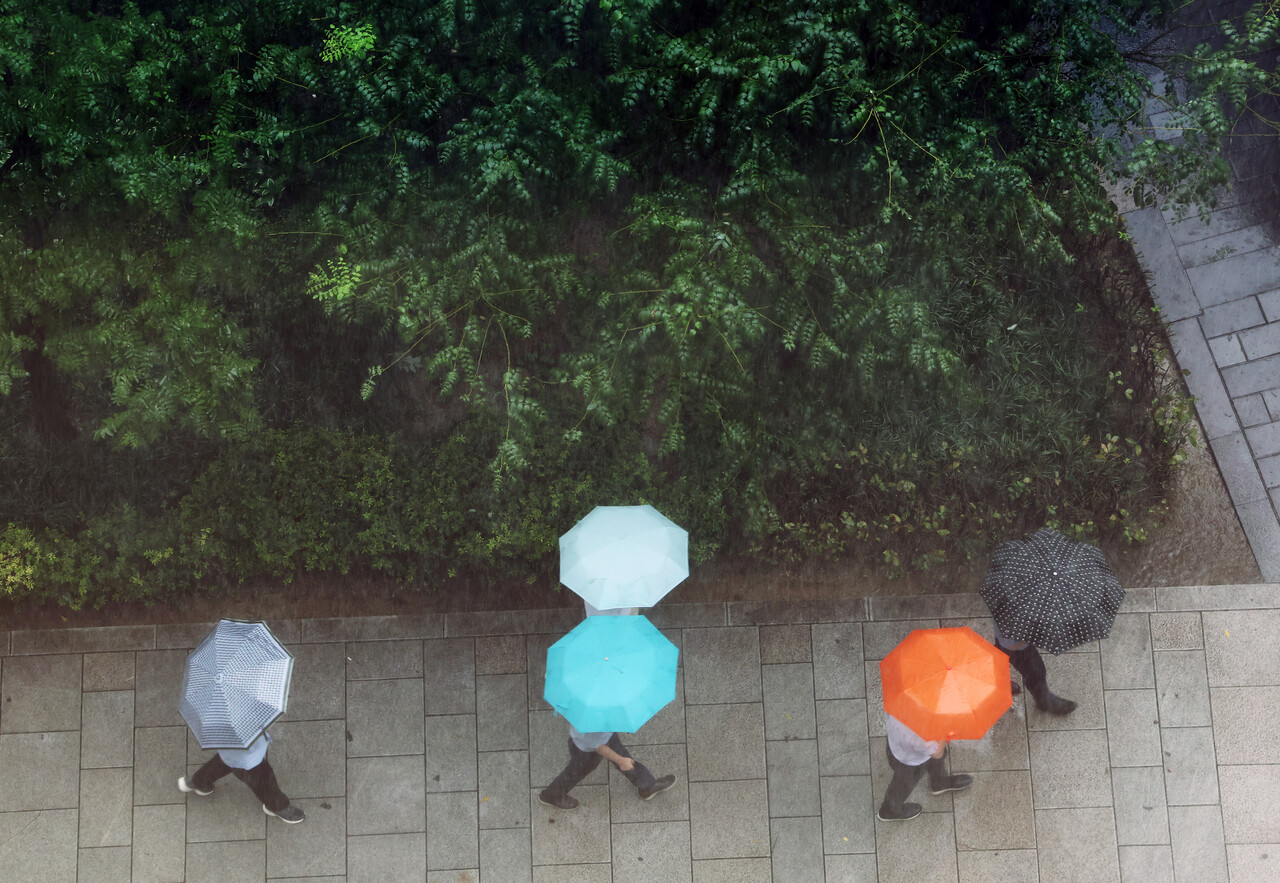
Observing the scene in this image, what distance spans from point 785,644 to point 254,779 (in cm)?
437

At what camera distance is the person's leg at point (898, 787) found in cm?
673

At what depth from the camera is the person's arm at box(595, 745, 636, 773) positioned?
22.0ft

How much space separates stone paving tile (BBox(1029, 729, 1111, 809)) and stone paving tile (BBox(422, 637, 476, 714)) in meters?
4.73

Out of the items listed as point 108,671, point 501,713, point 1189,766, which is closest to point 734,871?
point 501,713

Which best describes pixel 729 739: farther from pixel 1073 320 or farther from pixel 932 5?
pixel 932 5

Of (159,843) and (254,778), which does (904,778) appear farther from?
(159,843)

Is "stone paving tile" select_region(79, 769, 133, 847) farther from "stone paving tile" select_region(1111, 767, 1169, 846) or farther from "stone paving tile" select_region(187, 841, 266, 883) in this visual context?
"stone paving tile" select_region(1111, 767, 1169, 846)

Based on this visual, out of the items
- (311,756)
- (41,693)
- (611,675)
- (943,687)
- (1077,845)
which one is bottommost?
(1077,845)

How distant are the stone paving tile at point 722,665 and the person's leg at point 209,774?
3.72 metres

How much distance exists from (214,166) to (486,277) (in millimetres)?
2008

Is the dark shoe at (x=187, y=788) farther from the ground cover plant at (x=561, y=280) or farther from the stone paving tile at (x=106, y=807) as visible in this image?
the ground cover plant at (x=561, y=280)

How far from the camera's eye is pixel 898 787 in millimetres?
6879

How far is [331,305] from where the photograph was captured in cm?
609

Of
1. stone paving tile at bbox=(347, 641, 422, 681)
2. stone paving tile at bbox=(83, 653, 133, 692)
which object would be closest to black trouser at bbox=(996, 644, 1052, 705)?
stone paving tile at bbox=(347, 641, 422, 681)
